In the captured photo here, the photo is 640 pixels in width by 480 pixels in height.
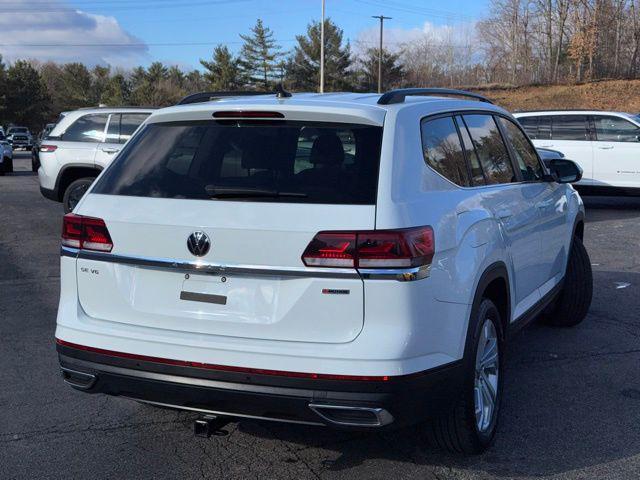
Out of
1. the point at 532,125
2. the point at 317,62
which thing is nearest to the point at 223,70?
the point at 317,62

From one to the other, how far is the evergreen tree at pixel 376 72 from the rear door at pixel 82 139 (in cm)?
5519

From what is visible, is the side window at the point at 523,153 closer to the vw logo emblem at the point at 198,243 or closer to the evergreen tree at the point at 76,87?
the vw logo emblem at the point at 198,243

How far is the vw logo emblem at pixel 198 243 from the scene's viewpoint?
337cm

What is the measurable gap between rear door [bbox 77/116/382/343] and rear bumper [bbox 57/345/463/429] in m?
0.19

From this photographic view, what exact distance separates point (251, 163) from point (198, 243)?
1.68 feet

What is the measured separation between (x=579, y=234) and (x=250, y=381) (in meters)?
4.27

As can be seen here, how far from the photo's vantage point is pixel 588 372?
17.6ft

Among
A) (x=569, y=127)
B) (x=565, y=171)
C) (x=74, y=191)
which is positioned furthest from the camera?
(x=569, y=127)

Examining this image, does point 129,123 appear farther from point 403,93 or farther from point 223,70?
point 223,70

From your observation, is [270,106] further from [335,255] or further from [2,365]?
[2,365]

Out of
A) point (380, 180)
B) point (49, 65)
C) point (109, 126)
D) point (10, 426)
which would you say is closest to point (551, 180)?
point (380, 180)

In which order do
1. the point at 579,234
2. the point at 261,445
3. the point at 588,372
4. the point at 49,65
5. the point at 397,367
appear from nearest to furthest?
the point at 397,367 → the point at 261,445 → the point at 588,372 → the point at 579,234 → the point at 49,65

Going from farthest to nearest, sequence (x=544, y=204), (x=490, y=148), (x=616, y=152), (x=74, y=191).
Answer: (x=616, y=152)
(x=74, y=191)
(x=544, y=204)
(x=490, y=148)

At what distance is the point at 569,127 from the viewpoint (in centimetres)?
1528
